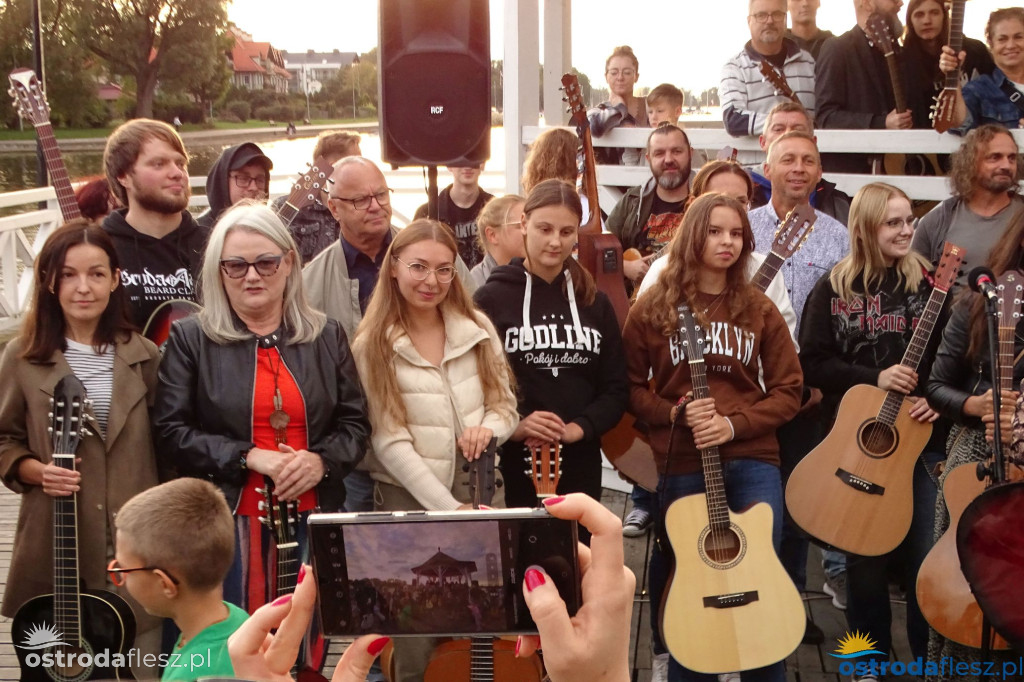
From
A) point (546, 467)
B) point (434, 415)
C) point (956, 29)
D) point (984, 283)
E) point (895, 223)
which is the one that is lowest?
point (546, 467)

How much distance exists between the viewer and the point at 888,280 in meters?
4.17

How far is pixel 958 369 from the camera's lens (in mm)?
3814

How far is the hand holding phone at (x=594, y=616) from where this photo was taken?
1193mm

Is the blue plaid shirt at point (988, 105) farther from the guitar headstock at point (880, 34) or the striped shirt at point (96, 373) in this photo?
the striped shirt at point (96, 373)

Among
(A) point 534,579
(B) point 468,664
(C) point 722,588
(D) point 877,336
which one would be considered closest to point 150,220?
(B) point 468,664

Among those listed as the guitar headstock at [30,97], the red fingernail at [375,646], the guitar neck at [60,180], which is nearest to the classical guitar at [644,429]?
the guitar neck at [60,180]

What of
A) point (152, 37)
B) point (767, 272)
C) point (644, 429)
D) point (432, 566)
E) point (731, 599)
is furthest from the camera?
point (152, 37)

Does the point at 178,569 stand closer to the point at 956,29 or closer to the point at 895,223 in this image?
the point at 895,223

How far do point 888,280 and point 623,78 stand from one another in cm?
345

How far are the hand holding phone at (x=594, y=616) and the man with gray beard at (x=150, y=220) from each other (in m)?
3.01

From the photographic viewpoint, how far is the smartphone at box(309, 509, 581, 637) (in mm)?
1396

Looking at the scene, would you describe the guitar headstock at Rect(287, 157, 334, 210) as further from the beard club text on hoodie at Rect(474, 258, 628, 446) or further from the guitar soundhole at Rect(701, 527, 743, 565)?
the guitar soundhole at Rect(701, 527, 743, 565)

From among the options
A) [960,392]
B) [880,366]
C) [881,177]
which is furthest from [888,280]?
[881,177]

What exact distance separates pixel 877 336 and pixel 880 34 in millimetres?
2526
